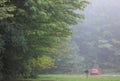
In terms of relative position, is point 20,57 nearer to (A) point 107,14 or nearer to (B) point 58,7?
(B) point 58,7

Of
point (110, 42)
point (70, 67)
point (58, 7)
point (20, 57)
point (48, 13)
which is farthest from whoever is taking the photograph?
point (110, 42)

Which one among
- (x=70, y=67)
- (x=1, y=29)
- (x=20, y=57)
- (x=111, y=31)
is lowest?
(x=70, y=67)

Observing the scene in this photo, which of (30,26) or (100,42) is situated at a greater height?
(30,26)

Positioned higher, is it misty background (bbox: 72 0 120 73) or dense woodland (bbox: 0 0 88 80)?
dense woodland (bbox: 0 0 88 80)

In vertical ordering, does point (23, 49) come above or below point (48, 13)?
below

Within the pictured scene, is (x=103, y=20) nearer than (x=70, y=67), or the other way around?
(x=70, y=67)

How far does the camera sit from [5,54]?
2397 cm

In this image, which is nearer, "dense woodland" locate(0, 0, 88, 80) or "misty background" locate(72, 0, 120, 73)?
"dense woodland" locate(0, 0, 88, 80)

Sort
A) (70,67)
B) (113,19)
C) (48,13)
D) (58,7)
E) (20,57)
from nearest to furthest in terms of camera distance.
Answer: (48,13), (58,7), (20,57), (70,67), (113,19)

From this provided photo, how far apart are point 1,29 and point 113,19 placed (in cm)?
5269

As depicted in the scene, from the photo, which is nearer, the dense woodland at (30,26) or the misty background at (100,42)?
the dense woodland at (30,26)

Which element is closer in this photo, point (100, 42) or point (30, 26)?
point (30, 26)

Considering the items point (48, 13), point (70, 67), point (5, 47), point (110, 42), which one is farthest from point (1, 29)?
point (110, 42)

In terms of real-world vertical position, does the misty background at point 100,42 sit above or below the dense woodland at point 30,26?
below
